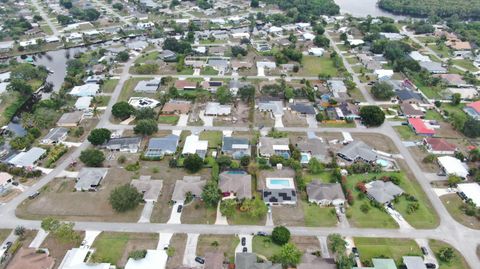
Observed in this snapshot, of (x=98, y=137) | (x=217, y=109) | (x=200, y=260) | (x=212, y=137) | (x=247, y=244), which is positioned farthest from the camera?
(x=217, y=109)

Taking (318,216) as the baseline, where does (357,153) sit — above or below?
above

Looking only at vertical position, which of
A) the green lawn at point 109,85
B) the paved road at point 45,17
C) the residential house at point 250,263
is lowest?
the paved road at point 45,17

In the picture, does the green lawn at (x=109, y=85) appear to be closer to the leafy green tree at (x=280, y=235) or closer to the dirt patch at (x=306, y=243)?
the leafy green tree at (x=280, y=235)

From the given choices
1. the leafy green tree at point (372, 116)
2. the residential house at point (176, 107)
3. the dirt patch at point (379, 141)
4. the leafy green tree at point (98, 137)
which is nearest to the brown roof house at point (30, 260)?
the leafy green tree at point (98, 137)

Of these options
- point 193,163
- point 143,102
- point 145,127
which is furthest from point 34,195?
point 143,102

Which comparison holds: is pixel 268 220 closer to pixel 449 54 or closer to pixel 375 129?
pixel 375 129

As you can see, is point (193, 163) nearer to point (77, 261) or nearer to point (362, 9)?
point (77, 261)

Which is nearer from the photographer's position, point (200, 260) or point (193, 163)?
point (200, 260)
